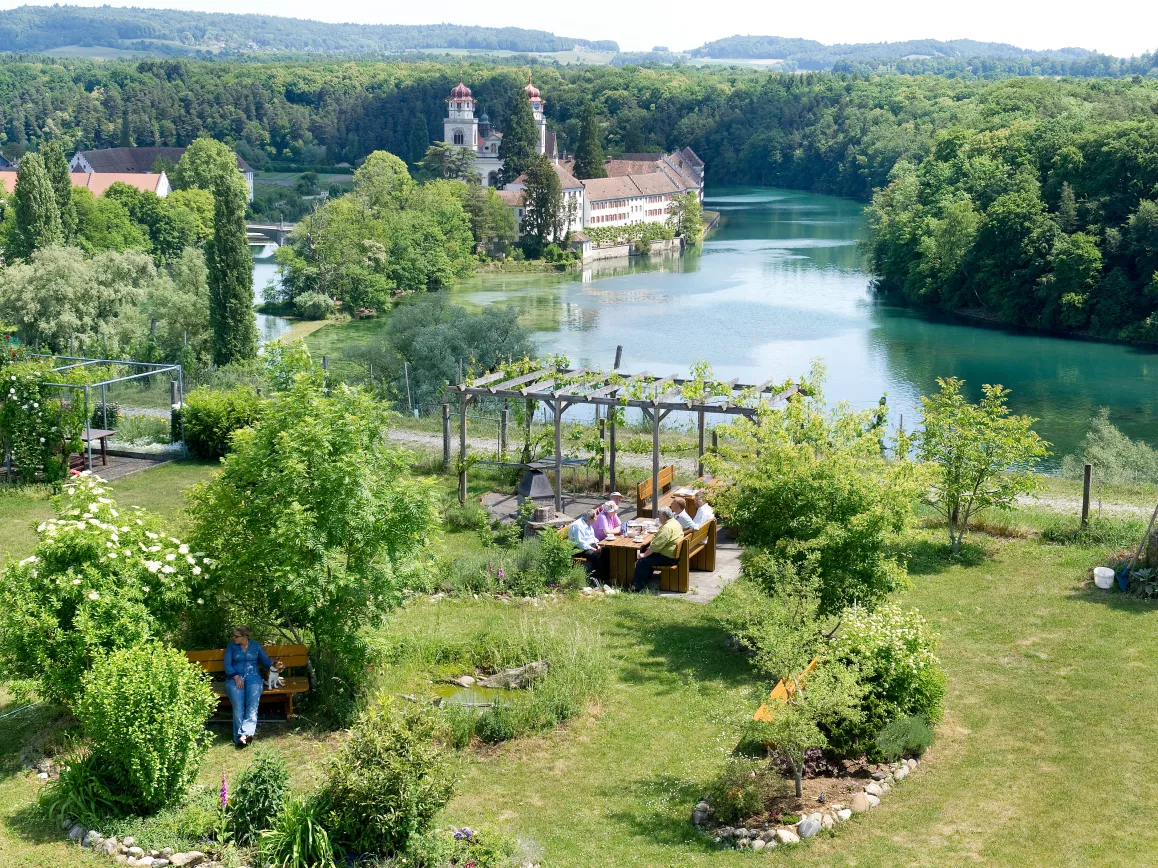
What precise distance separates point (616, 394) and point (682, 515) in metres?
3.61

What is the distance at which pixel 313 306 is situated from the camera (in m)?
52.4

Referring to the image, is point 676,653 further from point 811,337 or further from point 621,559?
point 811,337

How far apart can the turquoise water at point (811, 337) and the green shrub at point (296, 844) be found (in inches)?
991

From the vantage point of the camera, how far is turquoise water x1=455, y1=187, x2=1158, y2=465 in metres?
37.1

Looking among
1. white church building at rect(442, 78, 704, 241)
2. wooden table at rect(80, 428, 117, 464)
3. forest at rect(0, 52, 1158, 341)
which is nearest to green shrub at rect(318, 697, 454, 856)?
wooden table at rect(80, 428, 117, 464)

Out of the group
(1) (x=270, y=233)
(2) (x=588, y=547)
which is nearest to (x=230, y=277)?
(2) (x=588, y=547)

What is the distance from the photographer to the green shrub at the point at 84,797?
26.8 ft

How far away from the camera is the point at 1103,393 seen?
37.7 meters

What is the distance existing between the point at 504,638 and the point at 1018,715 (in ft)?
15.0

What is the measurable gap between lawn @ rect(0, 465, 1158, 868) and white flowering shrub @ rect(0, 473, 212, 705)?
2.65ft

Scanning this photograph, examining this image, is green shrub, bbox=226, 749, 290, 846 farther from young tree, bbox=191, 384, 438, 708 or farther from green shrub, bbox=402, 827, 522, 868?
young tree, bbox=191, 384, 438, 708

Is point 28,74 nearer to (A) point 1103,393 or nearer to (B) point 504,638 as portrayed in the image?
(A) point 1103,393

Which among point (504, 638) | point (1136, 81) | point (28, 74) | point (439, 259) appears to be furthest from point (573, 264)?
point (28, 74)

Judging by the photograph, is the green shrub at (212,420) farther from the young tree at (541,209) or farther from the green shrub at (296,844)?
the young tree at (541,209)
